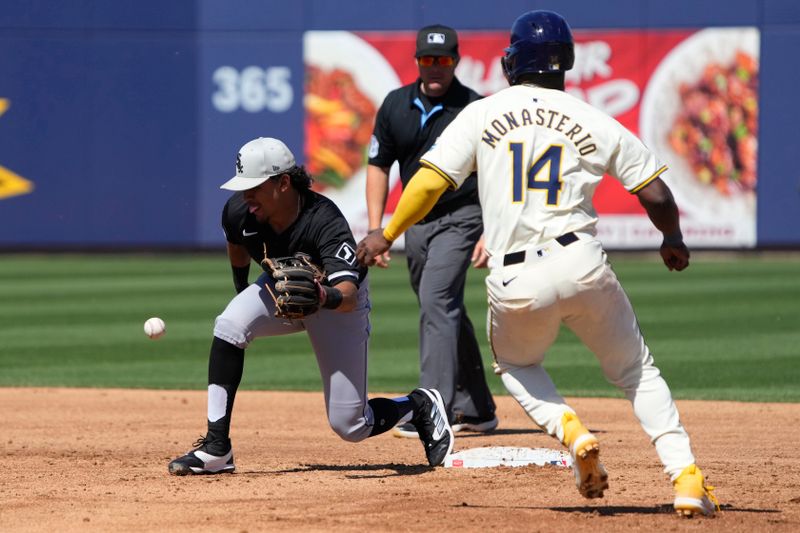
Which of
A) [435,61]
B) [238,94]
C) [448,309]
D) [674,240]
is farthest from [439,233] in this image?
[238,94]

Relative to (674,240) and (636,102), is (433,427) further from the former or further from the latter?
(636,102)

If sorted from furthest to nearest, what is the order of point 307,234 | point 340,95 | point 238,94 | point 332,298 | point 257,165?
point 238,94 → point 340,95 → point 307,234 → point 257,165 → point 332,298

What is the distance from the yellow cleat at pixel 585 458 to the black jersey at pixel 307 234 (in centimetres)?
128

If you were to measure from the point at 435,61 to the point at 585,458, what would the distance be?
9.89ft

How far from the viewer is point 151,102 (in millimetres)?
21000

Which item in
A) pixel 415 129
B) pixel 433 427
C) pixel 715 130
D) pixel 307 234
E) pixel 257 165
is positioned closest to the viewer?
pixel 257 165

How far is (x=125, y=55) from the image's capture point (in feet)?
69.0

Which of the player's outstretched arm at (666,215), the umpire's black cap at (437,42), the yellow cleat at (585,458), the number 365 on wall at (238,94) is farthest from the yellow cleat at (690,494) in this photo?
the number 365 on wall at (238,94)

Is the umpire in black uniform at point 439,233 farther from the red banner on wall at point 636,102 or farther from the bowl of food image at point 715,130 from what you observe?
the bowl of food image at point 715,130

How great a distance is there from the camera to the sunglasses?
22.3 ft

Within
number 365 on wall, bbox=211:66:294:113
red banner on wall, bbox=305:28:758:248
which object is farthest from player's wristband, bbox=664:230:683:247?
number 365 on wall, bbox=211:66:294:113

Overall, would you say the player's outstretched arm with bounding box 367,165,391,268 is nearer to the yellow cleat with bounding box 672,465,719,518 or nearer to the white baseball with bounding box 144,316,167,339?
the white baseball with bounding box 144,316,167,339

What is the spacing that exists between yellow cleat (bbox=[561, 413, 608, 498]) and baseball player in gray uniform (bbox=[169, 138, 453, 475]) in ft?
3.96

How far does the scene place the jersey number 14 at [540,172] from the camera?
174 inches
